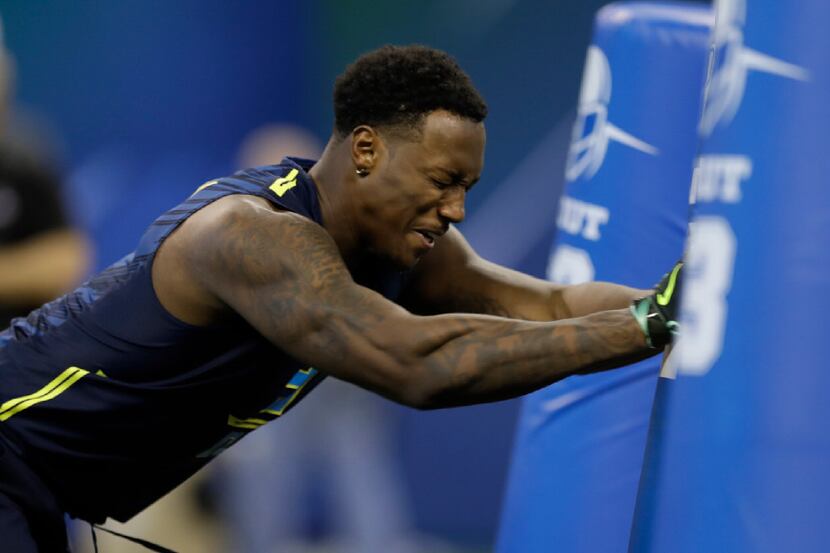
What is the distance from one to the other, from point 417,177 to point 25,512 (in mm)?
1086

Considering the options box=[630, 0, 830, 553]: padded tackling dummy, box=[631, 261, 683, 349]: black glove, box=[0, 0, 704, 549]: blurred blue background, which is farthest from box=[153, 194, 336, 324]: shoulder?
box=[0, 0, 704, 549]: blurred blue background

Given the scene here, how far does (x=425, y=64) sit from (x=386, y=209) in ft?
1.06

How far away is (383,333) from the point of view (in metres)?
2.41

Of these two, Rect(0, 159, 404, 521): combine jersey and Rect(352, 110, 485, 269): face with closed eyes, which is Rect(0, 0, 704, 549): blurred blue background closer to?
Rect(0, 159, 404, 521): combine jersey

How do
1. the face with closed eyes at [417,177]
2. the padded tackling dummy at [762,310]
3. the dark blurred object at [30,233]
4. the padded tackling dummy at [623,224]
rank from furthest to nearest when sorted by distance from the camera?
the dark blurred object at [30,233], the padded tackling dummy at [623,224], the face with closed eyes at [417,177], the padded tackling dummy at [762,310]

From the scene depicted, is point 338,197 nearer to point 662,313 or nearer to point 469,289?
point 469,289

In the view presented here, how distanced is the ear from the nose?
17cm

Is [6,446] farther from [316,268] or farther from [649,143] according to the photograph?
[649,143]

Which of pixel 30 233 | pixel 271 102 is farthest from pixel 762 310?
pixel 271 102

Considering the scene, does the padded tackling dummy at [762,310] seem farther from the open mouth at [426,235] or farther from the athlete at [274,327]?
the open mouth at [426,235]

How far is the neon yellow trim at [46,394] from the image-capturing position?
2.78 metres

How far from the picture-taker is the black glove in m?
2.36

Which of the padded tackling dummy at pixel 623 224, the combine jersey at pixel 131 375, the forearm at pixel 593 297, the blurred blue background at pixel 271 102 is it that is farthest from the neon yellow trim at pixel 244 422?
the blurred blue background at pixel 271 102

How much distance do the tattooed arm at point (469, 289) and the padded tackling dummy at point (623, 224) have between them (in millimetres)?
263
